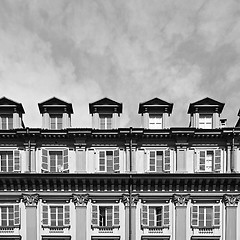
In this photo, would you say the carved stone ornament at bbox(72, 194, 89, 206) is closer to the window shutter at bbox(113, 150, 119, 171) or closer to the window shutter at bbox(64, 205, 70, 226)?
the window shutter at bbox(64, 205, 70, 226)

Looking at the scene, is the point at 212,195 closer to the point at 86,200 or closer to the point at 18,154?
the point at 86,200

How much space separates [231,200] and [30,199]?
1700cm

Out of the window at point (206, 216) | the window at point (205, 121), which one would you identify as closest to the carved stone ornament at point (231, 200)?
the window at point (206, 216)

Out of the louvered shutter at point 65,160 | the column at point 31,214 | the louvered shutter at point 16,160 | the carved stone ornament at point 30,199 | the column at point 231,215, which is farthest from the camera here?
the louvered shutter at point 65,160

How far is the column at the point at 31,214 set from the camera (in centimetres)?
2477

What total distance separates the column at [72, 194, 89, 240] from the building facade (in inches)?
3.3

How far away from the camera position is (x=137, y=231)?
82.5ft

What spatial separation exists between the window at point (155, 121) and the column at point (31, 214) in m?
11.7

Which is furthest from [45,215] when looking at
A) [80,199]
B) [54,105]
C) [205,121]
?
[205,121]

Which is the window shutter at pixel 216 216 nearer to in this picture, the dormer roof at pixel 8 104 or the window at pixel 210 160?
the window at pixel 210 160

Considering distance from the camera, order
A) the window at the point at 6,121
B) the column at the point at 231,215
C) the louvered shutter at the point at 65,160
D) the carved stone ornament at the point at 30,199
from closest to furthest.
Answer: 1. the column at the point at 231,215
2. the carved stone ornament at the point at 30,199
3. the louvered shutter at the point at 65,160
4. the window at the point at 6,121

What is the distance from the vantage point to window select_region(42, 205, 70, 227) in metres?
25.2

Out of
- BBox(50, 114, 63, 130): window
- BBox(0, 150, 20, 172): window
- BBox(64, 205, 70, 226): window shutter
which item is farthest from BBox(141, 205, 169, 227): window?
BBox(0, 150, 20, 172): window

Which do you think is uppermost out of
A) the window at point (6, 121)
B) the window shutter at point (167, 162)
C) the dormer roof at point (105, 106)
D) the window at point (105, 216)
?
the dormer roof at point (105, 106)
